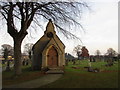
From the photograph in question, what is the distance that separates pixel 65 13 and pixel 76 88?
837cm

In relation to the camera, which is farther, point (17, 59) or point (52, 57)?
point (52, 57)

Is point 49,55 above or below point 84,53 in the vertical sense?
above

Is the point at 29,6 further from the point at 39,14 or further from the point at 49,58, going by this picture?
the point at 49,58

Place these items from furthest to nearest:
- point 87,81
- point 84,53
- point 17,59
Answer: point 84,53 < point 17,59 < point 87,81

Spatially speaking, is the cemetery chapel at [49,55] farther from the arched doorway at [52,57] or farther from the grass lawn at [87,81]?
the grass lawn at [87,81]

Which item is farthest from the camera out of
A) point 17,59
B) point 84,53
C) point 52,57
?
point 84,53

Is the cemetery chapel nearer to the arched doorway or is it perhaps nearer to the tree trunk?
the arched doorway

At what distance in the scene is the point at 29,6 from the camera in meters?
13.5

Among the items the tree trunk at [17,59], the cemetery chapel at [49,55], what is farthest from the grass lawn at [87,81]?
the cemetery chapel at [49,55]

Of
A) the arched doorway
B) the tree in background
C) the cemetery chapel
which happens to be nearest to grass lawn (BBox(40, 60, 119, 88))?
the cemetery chapel

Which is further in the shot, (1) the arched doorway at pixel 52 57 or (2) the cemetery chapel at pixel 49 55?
(1) the arched doorway at pixel 52 57

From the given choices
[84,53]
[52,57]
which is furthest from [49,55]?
[84,53]

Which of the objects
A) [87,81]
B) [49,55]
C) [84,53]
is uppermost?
A: [49,55]

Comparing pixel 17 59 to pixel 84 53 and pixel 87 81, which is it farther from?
pixel 84 53
